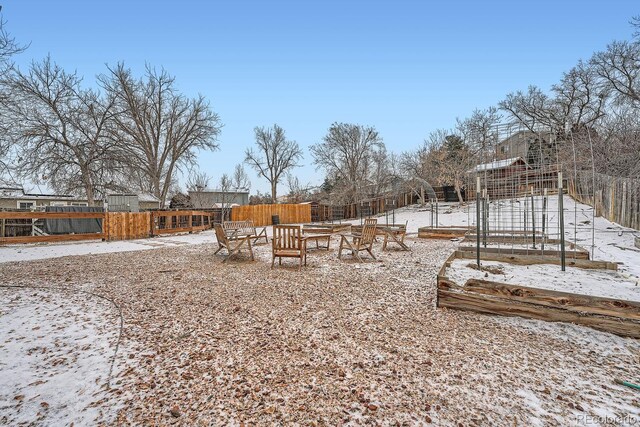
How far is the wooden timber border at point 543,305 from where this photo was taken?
306cm

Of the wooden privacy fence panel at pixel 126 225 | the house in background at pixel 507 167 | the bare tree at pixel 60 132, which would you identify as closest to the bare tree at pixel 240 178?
the bare tree at pixel 60 132

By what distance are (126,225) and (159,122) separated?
13.9m

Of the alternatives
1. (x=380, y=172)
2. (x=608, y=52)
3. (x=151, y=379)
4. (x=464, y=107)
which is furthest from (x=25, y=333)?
(x=464, y=107)

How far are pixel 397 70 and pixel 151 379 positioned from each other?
19680 mm

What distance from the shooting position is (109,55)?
69.3ft

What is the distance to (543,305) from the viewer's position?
341cm

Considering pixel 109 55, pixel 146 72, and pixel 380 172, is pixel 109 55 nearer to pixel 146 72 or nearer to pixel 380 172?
pixel 146 72

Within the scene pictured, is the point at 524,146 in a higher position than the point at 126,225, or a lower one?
higher

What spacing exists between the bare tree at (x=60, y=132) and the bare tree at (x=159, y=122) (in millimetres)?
2359

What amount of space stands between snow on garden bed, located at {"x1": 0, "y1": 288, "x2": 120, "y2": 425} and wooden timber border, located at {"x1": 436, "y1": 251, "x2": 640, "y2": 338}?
3.79m

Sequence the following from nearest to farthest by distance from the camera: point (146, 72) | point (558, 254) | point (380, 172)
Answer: point (558, 254) < point (146, 72) < point (380, 172)

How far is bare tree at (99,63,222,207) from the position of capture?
21.8 meters

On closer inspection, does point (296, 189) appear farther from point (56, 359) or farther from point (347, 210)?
point (56, 359)

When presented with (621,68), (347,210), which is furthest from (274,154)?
(621,68)
